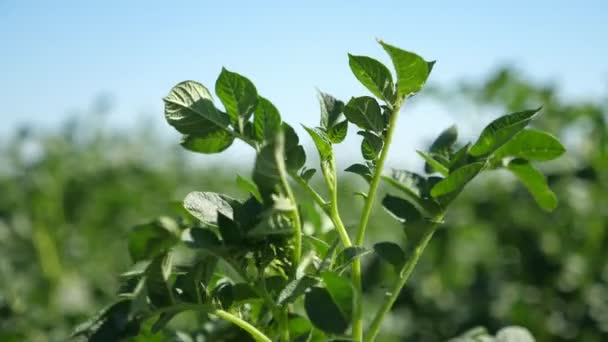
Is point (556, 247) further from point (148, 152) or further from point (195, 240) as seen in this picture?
point (148, 152)

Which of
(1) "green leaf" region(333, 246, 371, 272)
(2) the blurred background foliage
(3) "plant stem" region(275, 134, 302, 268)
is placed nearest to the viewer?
(3) "plant stem" region(275, 134, 302, 268)

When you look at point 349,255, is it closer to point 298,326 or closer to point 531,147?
point 298,326

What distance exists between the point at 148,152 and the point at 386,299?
5318mm

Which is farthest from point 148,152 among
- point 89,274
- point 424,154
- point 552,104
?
point 424,154

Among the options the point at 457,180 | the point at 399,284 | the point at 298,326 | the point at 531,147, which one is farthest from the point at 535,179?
the point at 298,326

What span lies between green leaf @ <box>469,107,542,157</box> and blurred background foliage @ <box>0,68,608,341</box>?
55.6 inches

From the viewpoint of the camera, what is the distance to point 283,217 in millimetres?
770

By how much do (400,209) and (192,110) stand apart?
0.29 metres

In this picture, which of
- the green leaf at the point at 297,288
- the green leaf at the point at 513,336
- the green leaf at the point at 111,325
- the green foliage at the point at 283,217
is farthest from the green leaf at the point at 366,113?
the green leaf at the point at 513,336

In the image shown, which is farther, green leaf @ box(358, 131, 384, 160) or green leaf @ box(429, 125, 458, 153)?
green leaf @ box(429, 125, 458, 153)

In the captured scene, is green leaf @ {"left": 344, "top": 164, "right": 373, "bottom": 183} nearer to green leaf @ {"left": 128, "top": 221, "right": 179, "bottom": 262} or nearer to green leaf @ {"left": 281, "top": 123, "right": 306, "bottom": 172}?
green leaf @ {"left": 281, "top": 123, "right": 306, "bottom": 172}

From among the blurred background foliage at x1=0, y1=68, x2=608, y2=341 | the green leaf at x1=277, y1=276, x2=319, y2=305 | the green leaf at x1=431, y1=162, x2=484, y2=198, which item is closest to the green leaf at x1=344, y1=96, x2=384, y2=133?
the green leaf at x1=431, y1=162, x2=484, y2=198

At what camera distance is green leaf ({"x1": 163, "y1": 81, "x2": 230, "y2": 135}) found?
0.83m

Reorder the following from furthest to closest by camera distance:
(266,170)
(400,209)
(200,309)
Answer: (400,209), (200,309), (266,170)
